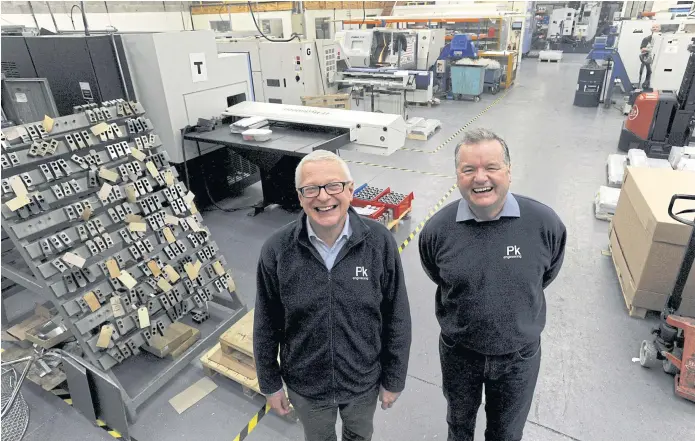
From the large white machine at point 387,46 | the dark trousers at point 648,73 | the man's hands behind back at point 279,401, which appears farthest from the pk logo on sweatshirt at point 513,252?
the dark trousers at point 648,73

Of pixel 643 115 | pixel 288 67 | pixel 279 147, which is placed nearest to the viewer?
pixel 279 147

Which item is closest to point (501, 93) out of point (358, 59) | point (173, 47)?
point (358, 59)

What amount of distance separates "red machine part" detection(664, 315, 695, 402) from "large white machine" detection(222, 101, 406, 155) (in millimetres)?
2373

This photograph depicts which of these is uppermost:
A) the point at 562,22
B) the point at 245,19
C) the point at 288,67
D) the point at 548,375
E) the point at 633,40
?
the point at 245,19

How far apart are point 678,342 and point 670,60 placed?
7.09 meters

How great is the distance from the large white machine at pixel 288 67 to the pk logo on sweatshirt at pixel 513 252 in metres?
5.89

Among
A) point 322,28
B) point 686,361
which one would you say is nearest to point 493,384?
point 686,361

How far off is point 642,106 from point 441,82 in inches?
216

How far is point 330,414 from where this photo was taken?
1723mm

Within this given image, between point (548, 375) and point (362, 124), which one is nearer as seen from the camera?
point (548, 375)

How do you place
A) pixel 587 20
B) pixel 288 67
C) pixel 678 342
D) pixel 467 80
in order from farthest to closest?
pixel 587 20
pixel 467 80
pixel 288 67
pixel 678 342

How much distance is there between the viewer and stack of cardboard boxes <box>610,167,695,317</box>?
282 centimetres

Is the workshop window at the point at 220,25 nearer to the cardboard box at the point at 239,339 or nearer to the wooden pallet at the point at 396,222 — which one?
the wooden pallet at the point at 396,222

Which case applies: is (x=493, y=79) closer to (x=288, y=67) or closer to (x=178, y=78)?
(x=288, y=67)
